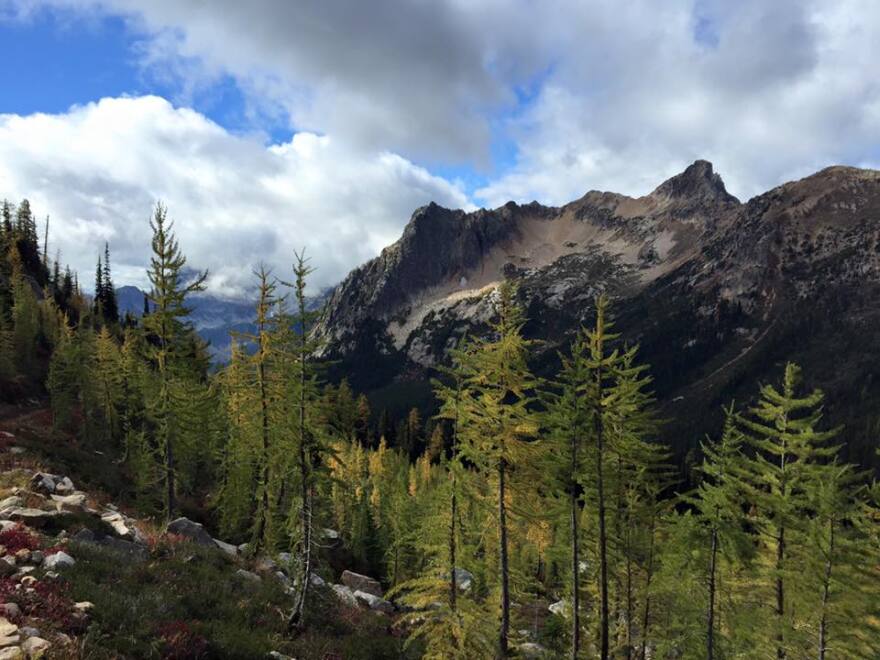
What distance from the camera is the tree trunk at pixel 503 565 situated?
18.2 meters

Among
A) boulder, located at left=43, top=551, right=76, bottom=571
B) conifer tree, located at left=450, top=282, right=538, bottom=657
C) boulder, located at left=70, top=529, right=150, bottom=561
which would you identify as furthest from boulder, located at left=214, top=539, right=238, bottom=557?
conifer tree, located at left=450, top=282, right=538, bottom=657

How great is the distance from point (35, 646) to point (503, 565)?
14.4 metres

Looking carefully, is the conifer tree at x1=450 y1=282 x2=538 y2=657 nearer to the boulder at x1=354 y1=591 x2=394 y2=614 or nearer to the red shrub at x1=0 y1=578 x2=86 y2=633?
the red shrub at x1=0 y1=578 x2=86 y2=633

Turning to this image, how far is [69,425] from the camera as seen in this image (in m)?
50.6

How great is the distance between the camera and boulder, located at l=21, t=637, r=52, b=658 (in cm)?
804

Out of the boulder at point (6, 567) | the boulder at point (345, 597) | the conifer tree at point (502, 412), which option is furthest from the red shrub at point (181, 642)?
the boulder at point (345, 597)

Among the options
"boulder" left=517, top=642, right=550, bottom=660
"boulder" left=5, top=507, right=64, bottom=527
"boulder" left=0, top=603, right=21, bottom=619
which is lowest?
"boulder" left=517, top=642, right=550, bottom=660

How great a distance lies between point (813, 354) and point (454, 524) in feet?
742

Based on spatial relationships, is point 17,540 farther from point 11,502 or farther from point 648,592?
point 648,592

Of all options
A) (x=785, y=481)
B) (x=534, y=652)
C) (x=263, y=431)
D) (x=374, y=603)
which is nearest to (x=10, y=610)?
(x=263, y=431)

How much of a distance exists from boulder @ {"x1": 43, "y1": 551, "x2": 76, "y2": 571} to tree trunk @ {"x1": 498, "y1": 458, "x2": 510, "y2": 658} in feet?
42.6

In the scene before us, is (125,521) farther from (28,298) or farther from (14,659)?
(28,298)

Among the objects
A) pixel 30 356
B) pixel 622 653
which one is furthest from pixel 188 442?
pixel 30 356

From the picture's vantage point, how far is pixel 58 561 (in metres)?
12.1
